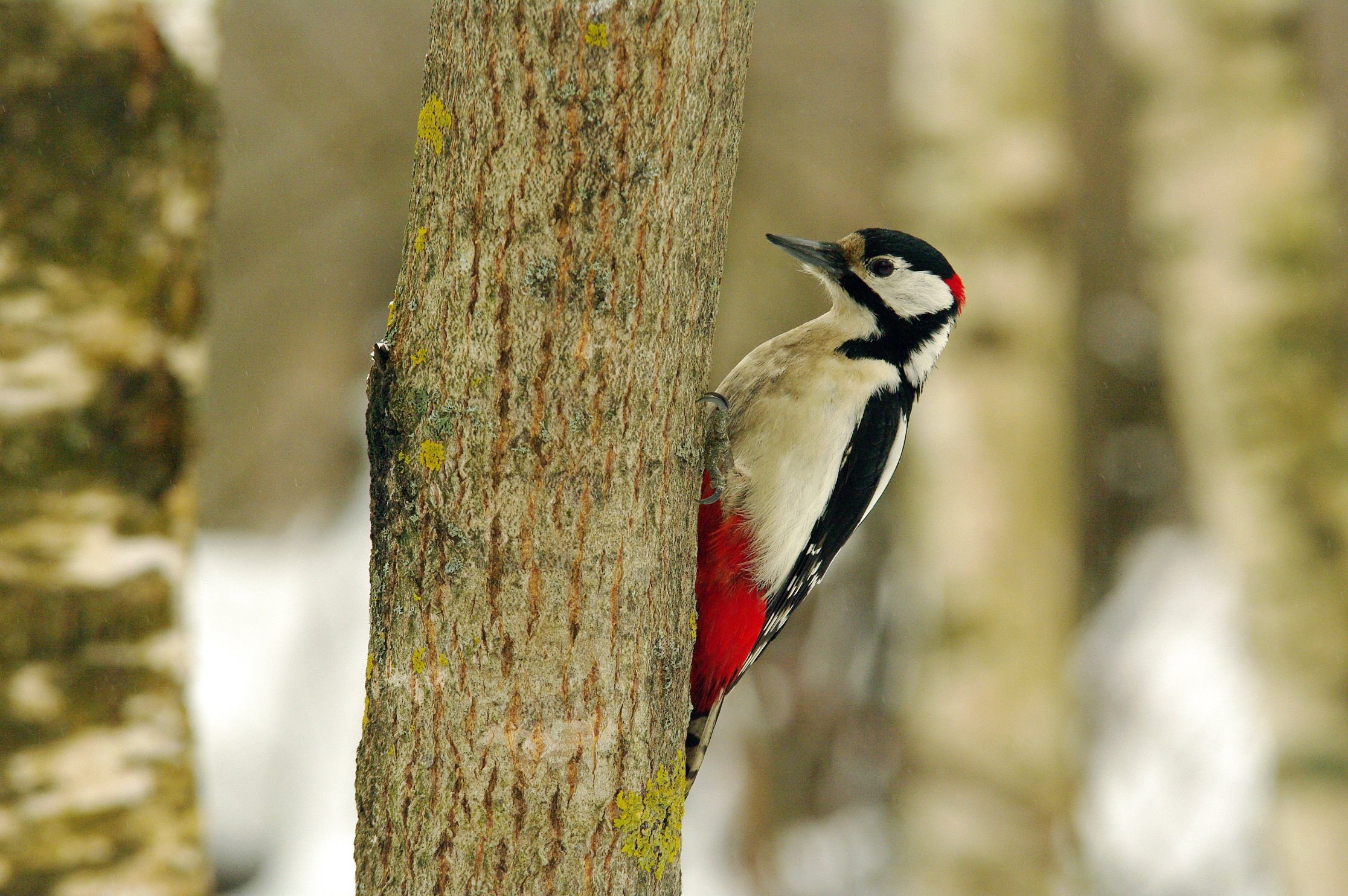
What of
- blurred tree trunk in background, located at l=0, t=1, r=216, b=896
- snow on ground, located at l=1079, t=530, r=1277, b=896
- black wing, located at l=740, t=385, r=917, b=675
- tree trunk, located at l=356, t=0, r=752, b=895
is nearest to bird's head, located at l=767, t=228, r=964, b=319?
black wing, located at l=740, t=385, r=917, b=675

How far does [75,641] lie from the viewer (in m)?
2.05

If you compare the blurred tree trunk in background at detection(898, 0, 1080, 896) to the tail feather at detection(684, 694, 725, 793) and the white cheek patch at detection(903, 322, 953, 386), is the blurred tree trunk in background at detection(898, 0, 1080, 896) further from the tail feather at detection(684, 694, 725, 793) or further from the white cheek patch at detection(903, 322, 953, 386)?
the tail feather at detection(684, 694, 725, 793)

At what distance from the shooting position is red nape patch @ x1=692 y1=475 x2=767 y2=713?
89.6 inches

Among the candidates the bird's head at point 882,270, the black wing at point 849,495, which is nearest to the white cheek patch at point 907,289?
the bird's head at point 882,270

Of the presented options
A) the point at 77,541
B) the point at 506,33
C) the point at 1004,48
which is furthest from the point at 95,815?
the point at 1004,48

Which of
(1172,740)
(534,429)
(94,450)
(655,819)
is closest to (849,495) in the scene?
(655,819)

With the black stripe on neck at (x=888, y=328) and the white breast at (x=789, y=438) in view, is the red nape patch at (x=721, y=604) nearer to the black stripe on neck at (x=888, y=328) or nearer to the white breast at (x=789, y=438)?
the white breast at (x=789, y=438)

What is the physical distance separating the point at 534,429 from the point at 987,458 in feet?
10.9

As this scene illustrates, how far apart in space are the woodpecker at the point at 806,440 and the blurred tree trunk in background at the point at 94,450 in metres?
1.01

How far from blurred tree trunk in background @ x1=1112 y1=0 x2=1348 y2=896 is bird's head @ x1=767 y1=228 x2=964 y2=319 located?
1921 millimetres

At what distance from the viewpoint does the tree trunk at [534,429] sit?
1353 millimetres

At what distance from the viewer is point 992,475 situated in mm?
4406

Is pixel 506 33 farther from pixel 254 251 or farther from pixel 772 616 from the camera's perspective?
pixel 254 251

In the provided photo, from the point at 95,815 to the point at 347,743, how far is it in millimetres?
3617
